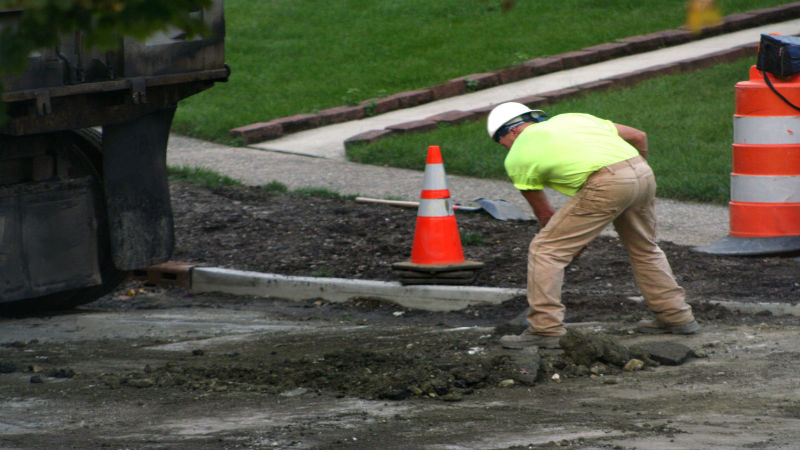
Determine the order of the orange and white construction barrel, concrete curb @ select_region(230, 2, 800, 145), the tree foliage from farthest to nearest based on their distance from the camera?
1. concrete curb @ select_region(230, 2, 800, 145)
2. the orange and white construction barrel
3. the tree foliage

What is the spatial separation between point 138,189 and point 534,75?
27.8 ft

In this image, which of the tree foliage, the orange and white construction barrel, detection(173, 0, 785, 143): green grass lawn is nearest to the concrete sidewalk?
detection(173, 0, 785, 143): green grass lawn

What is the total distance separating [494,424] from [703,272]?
10.3 ft

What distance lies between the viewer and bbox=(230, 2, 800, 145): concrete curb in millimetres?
12867

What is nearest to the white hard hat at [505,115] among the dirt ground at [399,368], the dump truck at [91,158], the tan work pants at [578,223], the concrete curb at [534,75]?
the tan work pants at [578,223]

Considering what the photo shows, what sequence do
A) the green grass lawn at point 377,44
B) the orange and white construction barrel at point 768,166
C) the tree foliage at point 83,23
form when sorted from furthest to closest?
the green grass lawn at point 377,44, the orange and white construction barrel at point 768,166, the tree foliage at point 83,23

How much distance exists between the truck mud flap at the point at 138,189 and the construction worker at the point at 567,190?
78.6 inches

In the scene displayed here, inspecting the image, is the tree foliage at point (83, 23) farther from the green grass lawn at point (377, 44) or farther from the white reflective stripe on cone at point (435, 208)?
the green grass lawn at point (377, 44)

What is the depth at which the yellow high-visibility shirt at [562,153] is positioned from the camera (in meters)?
5.70

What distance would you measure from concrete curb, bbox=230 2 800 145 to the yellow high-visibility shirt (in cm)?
614

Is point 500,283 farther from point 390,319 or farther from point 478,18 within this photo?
point 478,18

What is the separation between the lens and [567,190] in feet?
19.1

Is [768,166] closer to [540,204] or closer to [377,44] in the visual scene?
A: [540,204]

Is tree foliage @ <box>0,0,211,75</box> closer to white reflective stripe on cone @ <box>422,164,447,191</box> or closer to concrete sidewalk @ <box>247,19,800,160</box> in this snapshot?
white reflective stripe on cone @ <box>422,164,447,191</box>
